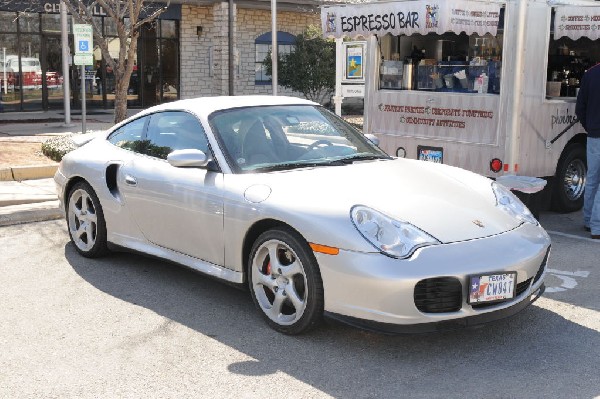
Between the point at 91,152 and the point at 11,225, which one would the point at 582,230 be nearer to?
the point at 91,152

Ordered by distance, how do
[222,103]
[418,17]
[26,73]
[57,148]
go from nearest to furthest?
[222,103]
[418,17]
[57,148]
[26,73]

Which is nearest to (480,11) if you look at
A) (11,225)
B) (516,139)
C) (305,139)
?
(516,139)

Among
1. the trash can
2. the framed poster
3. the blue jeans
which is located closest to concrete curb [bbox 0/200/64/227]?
the trash can

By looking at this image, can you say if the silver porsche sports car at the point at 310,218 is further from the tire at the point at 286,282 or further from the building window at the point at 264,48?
the building window at the point at 264,48

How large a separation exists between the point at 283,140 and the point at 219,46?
20951 mm

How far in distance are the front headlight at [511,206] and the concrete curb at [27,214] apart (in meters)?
4.78

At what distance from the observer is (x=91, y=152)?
6.37 m

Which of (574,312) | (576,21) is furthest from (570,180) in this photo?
(574,312)

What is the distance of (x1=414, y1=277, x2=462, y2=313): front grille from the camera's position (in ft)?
13.3

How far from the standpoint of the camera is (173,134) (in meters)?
5.67

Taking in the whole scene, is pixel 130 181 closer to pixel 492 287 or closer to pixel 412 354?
pixel 412 354

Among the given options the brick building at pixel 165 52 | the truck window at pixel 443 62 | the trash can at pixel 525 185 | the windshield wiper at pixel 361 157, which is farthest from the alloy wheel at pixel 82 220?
the brick building at pixel 165 52

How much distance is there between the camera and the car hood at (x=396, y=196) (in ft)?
14.2

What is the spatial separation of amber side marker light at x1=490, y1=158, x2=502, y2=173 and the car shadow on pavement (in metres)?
3.39
